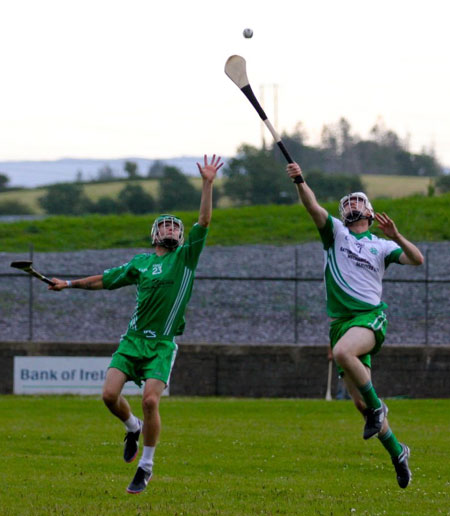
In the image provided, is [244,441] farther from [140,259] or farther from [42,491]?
[140,259]

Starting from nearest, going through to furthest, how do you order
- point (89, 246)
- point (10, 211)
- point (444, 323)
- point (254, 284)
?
point (444, 323)
point (254, 284)
point (89, 246)
point (10, 211)

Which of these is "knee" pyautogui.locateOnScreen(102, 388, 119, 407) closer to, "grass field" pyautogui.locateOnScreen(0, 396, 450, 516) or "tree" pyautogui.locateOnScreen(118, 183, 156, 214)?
"grass field" pyautogui.locateOnScreen(0, 396, 450, 516)

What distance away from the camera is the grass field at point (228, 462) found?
11445 mm

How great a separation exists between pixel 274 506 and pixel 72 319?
23720 mm

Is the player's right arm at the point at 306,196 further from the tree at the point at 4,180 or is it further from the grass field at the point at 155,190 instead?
the tree at the point at 4,180

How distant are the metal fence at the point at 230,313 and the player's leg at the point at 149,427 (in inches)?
824

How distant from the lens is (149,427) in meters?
10.8

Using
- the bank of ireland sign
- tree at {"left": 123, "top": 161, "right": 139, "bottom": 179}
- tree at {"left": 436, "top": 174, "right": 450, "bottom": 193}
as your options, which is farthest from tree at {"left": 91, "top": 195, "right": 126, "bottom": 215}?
the bank of ireland sign

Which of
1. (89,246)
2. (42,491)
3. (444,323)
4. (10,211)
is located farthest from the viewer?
(10,211)

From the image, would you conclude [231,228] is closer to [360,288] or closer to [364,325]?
[360,288]

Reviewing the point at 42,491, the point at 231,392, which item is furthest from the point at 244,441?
the point at 231,392

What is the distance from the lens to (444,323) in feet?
107

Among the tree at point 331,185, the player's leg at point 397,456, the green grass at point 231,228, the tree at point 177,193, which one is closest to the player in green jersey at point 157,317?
the player's leg at point 397,456

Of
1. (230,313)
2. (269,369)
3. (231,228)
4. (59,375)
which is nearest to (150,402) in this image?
(59,375)
